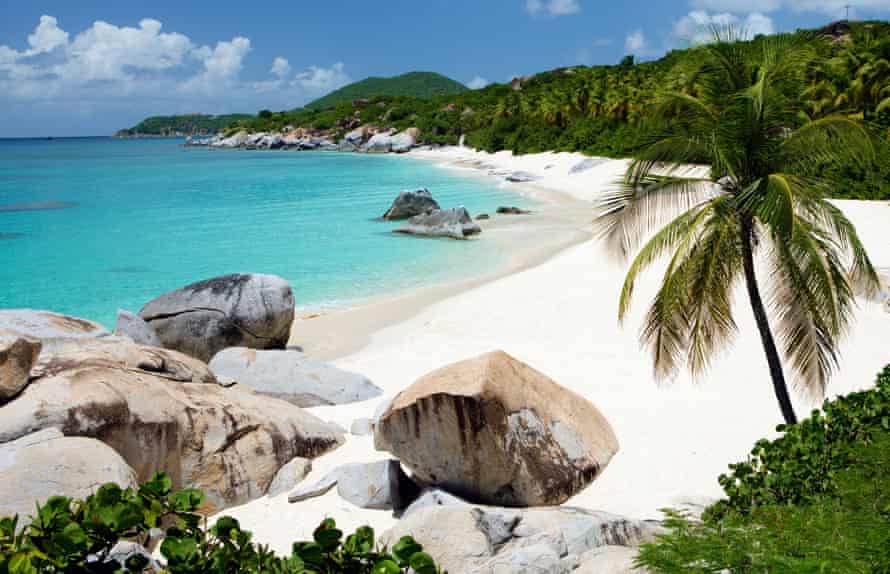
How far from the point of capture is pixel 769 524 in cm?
430

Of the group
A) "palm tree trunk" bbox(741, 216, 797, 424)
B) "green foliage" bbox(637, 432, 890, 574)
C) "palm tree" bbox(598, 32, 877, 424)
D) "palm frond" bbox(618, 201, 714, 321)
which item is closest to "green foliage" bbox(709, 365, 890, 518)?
"green foliage" bbox(637, 432, 890, 574)

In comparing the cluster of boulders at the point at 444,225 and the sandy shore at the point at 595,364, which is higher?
the cluster of boulders at the point at 444,225

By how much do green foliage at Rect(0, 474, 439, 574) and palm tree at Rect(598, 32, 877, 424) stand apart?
5.50 metres

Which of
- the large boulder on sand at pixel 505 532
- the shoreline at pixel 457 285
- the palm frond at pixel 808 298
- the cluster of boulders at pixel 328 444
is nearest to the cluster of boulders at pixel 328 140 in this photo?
the shoreline at pixel 457 285

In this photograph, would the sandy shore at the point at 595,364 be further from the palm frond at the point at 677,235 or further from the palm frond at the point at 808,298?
the palm frond at the point at 677,235

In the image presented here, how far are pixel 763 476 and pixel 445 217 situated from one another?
2400 cm

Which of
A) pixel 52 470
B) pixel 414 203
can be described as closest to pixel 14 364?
pixel 52 470

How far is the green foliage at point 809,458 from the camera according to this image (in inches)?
209

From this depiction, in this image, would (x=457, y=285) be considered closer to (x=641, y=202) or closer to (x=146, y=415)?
(x=641, y=202)

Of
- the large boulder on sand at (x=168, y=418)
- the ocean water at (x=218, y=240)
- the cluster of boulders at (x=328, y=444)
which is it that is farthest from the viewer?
the ocean water at (x=218, y=240)

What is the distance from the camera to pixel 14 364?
703cm

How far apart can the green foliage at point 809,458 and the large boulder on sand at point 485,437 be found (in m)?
2.06

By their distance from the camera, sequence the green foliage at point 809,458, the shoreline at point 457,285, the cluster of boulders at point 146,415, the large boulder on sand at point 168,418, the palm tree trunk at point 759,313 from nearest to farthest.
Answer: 1. the green foliage at point 809,458
2. the cluster of boulders at point 146,415
3. the large boulder on sand at point 168,418
4. the palm tree trunk at point 759,313
5. the shoreline at point 457,285

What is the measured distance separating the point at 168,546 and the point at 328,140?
121341 mm
